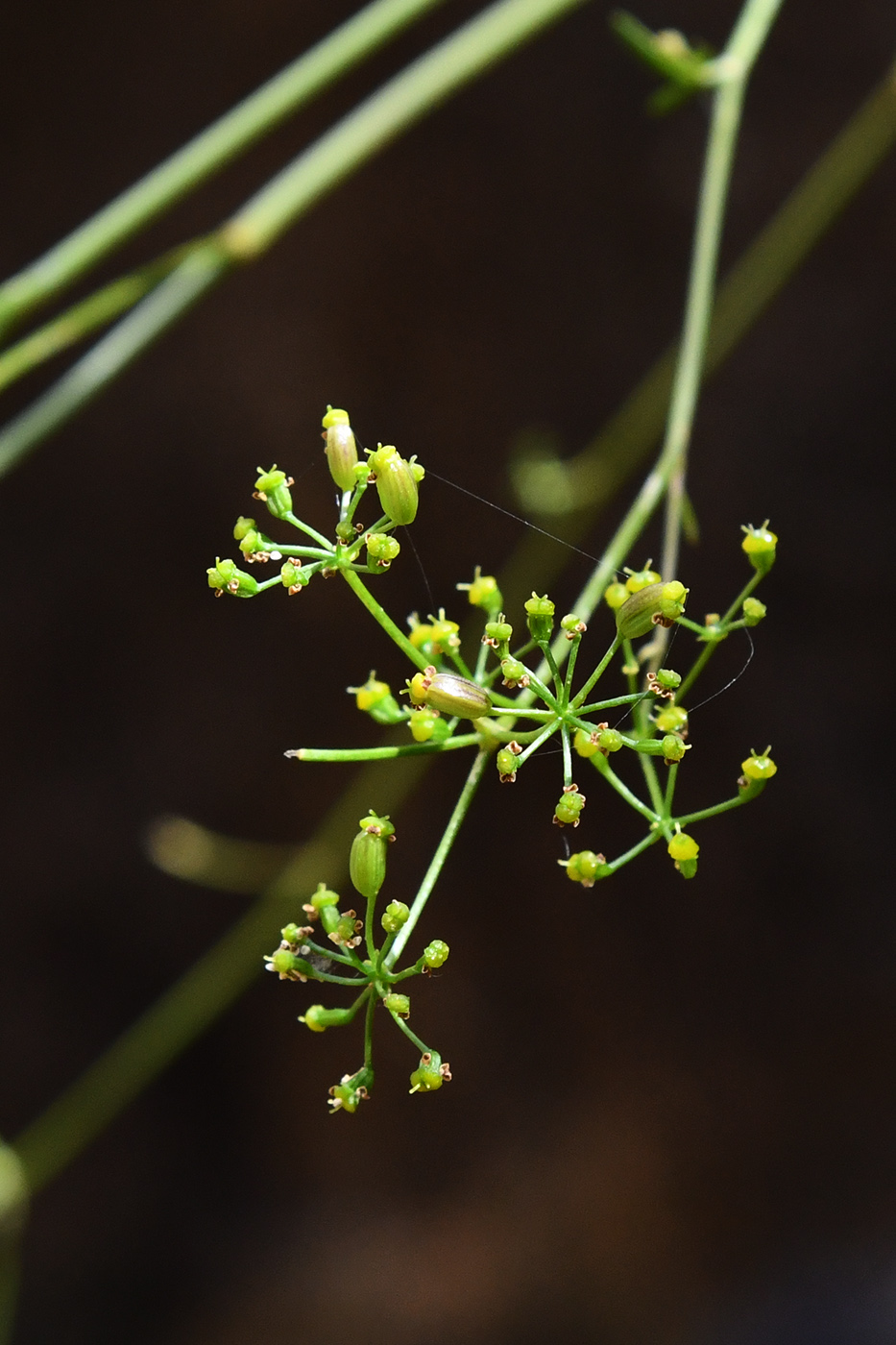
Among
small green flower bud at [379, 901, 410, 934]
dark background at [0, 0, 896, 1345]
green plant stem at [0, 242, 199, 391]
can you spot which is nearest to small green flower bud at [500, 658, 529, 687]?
small green flower bud at [379, 901, 410, 934]

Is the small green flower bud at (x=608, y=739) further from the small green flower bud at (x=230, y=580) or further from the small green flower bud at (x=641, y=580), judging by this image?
the small green flower bud at (x=230, y=580)

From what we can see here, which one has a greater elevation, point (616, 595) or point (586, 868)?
point (616, 595)

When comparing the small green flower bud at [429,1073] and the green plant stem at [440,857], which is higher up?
the green plant stem at [440,857]

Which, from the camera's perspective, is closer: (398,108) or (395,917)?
(395,917)

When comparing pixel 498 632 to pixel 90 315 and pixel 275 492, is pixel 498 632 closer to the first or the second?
pixel 275 492

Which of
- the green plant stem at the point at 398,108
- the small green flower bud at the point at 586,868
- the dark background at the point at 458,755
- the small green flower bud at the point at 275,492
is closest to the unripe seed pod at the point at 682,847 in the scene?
the small green flower bud at the point at 586,868

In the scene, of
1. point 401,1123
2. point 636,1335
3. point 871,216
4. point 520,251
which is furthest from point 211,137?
point 636,1335

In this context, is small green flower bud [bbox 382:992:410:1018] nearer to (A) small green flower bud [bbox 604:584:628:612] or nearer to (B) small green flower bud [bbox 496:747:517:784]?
(B) small green flower bud [bbox 496:747:517:784]

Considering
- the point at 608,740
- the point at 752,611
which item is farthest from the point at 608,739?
the point at 752,611
